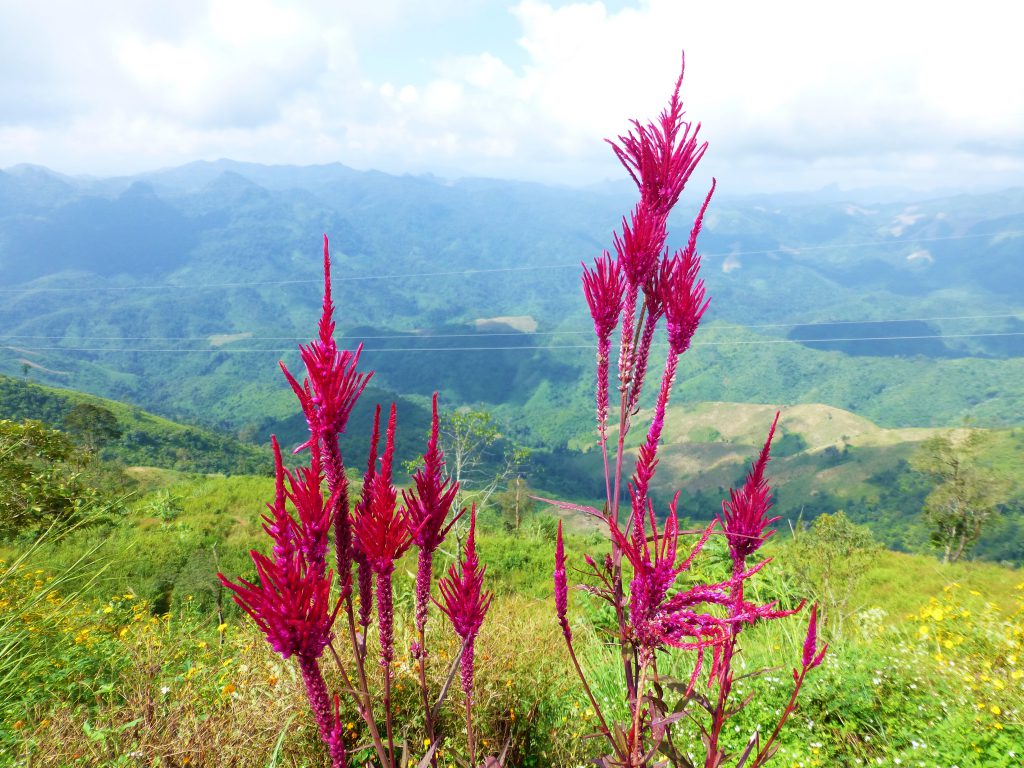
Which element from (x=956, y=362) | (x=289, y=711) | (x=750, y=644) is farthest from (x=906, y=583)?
(x=956, y=362)

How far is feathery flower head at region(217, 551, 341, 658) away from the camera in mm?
1083

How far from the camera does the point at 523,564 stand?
18.5 meters

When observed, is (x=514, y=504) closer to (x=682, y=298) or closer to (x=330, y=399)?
(x=682, y=298)

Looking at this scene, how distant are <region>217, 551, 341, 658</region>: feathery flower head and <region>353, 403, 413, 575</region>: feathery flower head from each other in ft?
0.81

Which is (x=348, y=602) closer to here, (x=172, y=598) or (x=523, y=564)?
(x=172, y=598)

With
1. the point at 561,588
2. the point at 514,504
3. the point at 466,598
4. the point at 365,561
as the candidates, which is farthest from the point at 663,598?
the point at 514,504

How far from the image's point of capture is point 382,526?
1.39 meters

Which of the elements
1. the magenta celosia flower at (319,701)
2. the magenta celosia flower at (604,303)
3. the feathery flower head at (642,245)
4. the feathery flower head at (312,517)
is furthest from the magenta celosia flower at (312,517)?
the feathery flower head at (642,245)

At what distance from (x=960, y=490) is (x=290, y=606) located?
131 ft

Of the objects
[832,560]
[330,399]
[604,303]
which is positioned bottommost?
[832,560]

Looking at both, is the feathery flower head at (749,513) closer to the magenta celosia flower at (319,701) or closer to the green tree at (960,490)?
the magenta celosia flower at (319,701)

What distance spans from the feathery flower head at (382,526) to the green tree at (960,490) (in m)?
37.4

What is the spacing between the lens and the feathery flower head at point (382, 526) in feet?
4.55

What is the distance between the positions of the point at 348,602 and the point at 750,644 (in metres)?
6.12
